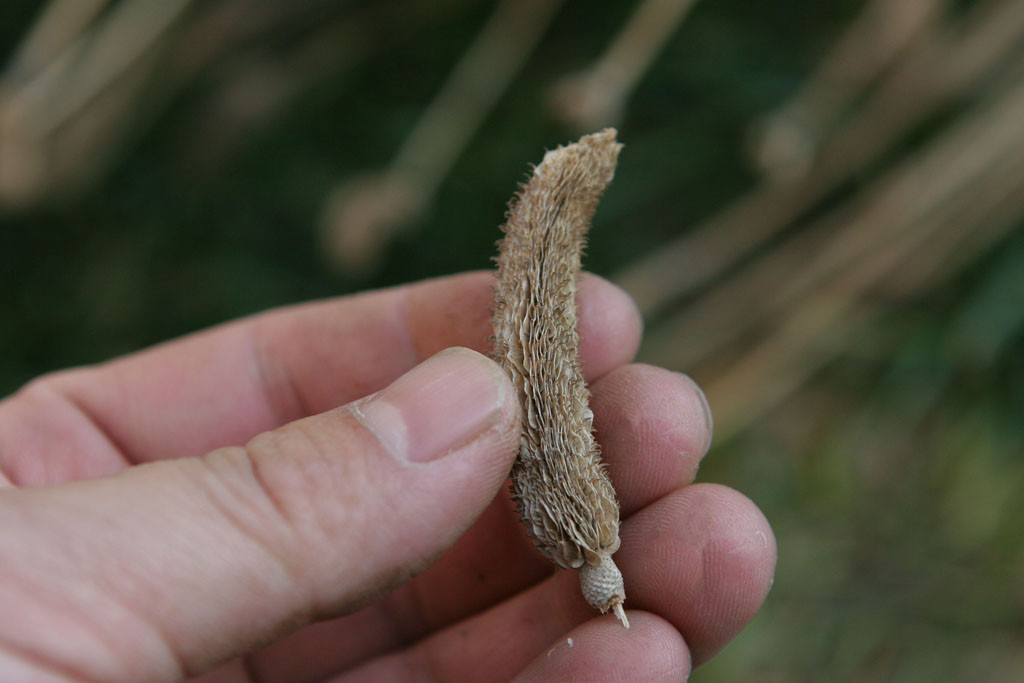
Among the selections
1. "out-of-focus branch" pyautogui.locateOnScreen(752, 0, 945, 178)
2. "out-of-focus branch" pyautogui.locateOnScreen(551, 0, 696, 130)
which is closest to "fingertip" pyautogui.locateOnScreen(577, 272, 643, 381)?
"out-of-focus branch" pyautogui.locateOnScreen(551, 0, 696, 130)

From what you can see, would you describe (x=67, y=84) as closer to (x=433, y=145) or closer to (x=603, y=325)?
(x=433, y=145)

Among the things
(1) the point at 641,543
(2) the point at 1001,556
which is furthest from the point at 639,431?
(2) the point at 1001,556

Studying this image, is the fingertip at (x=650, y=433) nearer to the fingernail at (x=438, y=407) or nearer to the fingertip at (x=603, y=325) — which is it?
the fingertip at (x=603, y=325)

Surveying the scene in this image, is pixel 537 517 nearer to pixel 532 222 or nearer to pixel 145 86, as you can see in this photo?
pixel 532 222

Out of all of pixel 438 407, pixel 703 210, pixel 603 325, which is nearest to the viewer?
pixel 438 407

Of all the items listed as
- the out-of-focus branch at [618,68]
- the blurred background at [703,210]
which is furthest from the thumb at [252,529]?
the blurred background at [703,210]

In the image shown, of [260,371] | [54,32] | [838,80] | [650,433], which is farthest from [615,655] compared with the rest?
[54,32]
